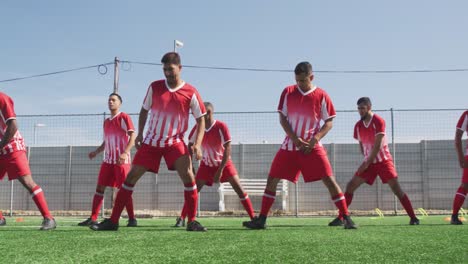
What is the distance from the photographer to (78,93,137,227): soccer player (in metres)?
8.07

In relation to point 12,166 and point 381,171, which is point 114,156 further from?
point 381,171

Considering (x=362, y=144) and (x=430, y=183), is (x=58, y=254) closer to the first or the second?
(x=362, y=144)

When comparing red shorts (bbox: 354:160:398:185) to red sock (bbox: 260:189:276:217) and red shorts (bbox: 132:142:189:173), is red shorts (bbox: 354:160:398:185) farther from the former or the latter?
red shorts (bbox: 132:142:189:173)

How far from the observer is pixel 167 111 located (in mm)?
5656

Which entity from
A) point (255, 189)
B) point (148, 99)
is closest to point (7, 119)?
point (148, 99)

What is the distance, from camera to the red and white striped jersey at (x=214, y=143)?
7777mm

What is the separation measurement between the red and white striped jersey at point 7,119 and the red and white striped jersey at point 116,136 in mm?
1910

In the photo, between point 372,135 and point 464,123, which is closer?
point 464,123

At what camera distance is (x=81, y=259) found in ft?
10.3

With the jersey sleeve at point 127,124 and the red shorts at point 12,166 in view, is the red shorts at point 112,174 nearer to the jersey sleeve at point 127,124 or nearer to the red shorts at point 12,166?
the jersey sleeve at point 127,124

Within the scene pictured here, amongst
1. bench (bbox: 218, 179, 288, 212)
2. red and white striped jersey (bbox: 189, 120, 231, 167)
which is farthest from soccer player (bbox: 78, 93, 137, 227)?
bench (bbox: 218, 179, 288, 212)

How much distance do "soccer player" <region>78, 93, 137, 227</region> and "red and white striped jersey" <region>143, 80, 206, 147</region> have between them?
2363mm

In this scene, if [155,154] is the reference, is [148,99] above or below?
above

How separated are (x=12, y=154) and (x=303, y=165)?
3793 millimetres
